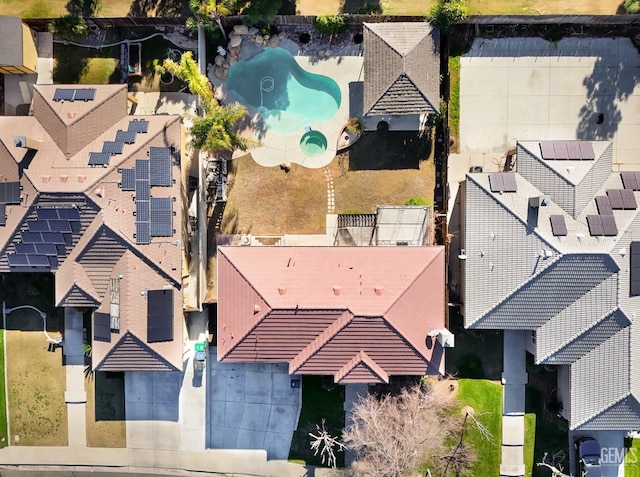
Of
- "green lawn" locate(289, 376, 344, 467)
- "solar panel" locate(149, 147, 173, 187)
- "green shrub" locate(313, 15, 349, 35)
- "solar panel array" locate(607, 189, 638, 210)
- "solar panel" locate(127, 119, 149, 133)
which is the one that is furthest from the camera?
"green lawn" locate(289, 376, 344, 467)

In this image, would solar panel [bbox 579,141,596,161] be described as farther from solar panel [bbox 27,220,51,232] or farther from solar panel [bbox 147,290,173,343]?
solar panel [bbox 27,220,51,232]

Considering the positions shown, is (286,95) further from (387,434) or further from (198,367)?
(387,434)

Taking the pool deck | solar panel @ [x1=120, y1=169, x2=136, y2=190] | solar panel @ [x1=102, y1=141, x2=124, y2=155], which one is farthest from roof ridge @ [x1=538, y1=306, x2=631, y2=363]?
solar panel @ [x1=102, y1=141, x2=124, y2=155]

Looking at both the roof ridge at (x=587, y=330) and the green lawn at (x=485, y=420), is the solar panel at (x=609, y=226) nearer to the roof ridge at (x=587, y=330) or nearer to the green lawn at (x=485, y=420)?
the roof ridge at (x=587, y=330)

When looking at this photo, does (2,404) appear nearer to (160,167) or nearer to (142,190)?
(142,190)

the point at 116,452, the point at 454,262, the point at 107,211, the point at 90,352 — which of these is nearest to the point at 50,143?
the point at 107,211

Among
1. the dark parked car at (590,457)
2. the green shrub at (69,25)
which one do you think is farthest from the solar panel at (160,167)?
Result: the dark parked car at (590,457)
